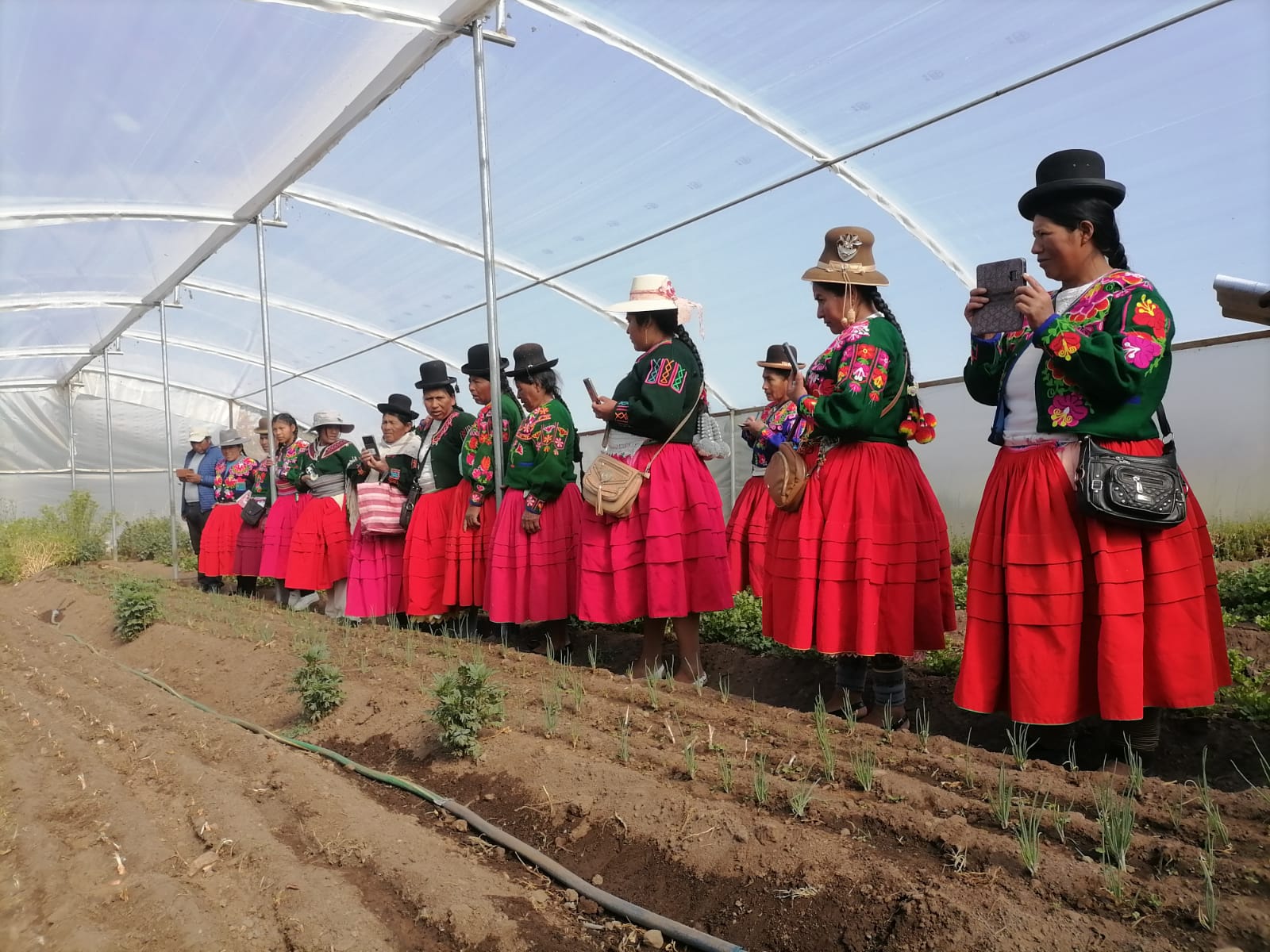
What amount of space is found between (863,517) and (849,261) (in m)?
1.02

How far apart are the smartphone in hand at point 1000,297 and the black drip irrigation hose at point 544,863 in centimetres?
213

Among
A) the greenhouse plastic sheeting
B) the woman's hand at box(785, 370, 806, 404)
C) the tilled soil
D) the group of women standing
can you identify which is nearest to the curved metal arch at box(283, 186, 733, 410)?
the greenhouse plastic sheeting

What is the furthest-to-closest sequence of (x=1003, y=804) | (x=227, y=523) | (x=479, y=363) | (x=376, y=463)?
(x=227, y=523)
(x=376, y=463)
(x=479, y=363)
(x=1003, y=804)

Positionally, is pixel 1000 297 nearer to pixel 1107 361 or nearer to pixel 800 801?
pixel 1107 361

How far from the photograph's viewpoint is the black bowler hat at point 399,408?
23.6 ft

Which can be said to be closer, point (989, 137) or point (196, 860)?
point (196, 860)

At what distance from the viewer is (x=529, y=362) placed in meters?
5.44

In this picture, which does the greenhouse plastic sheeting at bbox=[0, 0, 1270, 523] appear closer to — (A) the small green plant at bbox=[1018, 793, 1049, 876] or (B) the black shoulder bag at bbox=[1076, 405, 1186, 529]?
(B) the black shoulder bag at bbox=[1076, 405, 1186, 529]

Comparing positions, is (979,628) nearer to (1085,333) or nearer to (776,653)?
(1085,333)

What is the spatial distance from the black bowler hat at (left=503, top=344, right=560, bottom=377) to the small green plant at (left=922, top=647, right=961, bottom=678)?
105 inches

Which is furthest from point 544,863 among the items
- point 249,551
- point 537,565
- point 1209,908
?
point 249,551

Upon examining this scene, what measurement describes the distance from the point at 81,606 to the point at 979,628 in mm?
10147

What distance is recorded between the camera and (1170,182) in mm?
5785

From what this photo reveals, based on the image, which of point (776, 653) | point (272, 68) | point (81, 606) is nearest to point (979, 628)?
point (776, 653)
